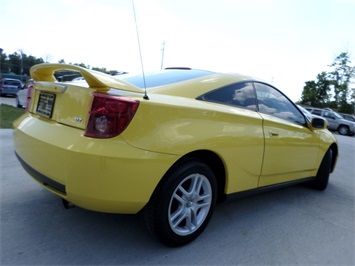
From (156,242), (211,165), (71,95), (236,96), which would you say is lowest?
(156,242)

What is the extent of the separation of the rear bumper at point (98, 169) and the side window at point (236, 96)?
2.55ft

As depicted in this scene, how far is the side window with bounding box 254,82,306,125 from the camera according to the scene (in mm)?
3060

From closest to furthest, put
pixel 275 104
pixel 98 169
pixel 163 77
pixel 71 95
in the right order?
1. pixel 98 169
2. pixel 71 95
3. pixel 163 77
4. pixel 275 104

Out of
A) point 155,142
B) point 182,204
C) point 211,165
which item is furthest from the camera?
point 211,165

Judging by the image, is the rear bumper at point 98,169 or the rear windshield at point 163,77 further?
the rear windshield at point 163,77

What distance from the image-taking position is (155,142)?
197cm

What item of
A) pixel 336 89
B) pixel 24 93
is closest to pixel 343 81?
pixel 336 89

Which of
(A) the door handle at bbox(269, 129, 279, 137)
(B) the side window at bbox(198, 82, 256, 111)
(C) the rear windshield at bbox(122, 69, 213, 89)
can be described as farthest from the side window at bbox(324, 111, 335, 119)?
(C) the rear windshield at bbox(122, 69, 213, 89)

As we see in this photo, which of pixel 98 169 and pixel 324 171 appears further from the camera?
pixel 324 171

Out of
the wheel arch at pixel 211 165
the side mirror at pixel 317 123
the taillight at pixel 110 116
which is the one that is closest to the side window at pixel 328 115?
the side mirror at pixel 317 123

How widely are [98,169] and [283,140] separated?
206cm

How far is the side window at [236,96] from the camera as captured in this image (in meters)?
2.55

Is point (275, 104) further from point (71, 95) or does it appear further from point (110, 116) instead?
point (71, 95)

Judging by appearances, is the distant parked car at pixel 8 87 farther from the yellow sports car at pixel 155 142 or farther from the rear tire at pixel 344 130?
the rear tire at pixel 344 130
